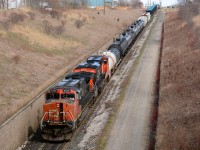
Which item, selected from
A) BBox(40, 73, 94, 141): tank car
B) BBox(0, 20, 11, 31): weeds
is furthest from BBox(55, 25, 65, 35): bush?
BBox(40, 73, 94, 141): tank car

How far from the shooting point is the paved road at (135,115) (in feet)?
66.4

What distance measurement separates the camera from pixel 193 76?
30844 mm

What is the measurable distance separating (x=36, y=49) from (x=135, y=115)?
77.2 ft

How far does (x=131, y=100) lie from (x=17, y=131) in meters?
11.0

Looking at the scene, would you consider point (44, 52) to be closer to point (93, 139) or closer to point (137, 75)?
point (137, 75)

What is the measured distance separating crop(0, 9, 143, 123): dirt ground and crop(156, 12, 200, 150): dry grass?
35.5ft

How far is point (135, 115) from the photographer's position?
24891mm

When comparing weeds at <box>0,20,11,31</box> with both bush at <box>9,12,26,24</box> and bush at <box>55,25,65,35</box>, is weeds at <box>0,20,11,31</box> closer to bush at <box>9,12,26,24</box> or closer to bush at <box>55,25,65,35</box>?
bush at <box>9,12,26,24</box>

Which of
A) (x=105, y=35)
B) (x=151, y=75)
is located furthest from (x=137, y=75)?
(x=105, y=35)

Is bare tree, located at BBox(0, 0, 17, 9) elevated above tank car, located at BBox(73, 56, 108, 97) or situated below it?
above

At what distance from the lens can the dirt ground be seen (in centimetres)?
2975

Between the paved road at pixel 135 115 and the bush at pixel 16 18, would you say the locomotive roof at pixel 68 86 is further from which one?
the bush at pixel 16 18

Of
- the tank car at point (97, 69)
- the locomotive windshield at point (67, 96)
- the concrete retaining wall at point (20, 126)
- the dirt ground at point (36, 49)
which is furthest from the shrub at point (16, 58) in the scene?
the locomotive windshield at point (67, 96)

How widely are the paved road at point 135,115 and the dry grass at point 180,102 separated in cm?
118
